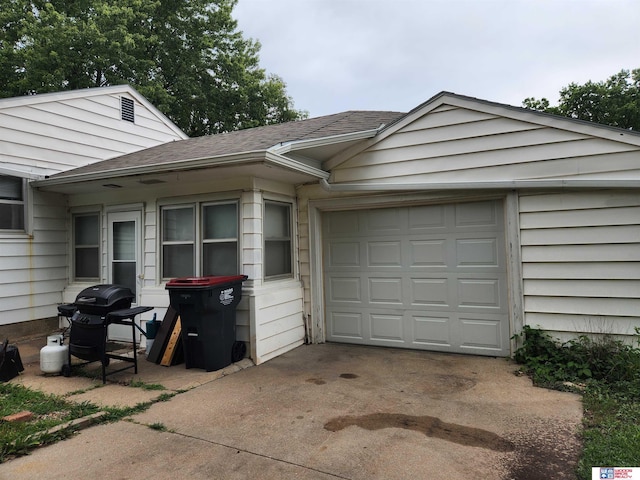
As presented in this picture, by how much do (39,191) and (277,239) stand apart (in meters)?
4.07

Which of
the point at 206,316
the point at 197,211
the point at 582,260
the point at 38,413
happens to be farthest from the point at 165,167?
the point at 582,260

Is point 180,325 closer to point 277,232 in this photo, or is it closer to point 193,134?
point 277,232

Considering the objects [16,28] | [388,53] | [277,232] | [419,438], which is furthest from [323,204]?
[16,28]

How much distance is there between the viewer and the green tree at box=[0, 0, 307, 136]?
13844 mm

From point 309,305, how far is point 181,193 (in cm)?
250

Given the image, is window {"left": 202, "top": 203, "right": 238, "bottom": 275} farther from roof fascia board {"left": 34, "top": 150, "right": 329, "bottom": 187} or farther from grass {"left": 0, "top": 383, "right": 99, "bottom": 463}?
grass {"left": 0, "top": 383, "right": 99, "bottom": 463}

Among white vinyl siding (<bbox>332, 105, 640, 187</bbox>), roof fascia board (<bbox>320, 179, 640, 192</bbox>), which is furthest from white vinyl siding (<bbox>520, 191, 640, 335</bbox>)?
white vinyl siding (<bbox>332, 105, 640, 187</bbox>)

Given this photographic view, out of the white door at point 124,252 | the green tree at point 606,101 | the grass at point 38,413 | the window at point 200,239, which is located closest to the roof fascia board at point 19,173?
the white door at point 124,252

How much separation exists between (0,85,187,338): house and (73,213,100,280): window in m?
0.03

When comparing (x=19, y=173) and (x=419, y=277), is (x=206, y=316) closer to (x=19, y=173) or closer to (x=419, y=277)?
(x=419, y=277)

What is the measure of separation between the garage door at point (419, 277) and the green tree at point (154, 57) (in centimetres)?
1321

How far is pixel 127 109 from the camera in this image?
7.94m

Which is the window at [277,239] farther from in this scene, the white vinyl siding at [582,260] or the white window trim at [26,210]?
the white window trim at [26,210]

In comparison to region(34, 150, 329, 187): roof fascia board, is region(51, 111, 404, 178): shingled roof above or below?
above
